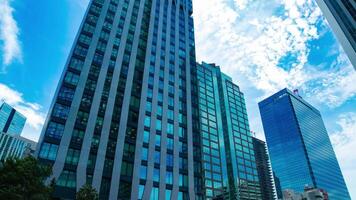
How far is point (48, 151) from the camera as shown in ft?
124

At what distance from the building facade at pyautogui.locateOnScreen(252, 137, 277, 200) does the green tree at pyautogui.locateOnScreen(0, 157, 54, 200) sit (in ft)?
433

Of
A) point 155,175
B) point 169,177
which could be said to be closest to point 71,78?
point 155,175

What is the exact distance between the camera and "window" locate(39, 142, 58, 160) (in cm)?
3705

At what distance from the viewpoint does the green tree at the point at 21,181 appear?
19.9 metres

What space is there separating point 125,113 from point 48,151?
51.1ft

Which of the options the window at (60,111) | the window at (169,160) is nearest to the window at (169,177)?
the window at (169,160)

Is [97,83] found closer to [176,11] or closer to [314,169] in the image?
[176,11]

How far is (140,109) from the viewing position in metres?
52.1

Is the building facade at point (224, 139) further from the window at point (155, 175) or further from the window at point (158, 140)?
the window at point (155, 175)

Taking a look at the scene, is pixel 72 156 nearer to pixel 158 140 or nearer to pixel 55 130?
pixel 55 130

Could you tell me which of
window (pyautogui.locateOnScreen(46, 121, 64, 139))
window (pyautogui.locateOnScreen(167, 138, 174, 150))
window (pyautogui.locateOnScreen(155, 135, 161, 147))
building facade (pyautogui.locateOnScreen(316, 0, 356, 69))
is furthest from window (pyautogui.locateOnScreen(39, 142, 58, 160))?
building facade (pyautogui.locateOnScreen(316, 0, 356, 69))

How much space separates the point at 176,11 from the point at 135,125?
45944 millimetres

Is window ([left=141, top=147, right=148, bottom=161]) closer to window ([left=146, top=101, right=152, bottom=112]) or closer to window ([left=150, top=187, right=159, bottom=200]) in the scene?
window ([left=150, top=187, right=159, bottom=200])

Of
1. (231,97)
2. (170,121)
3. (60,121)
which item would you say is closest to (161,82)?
(170,121)
